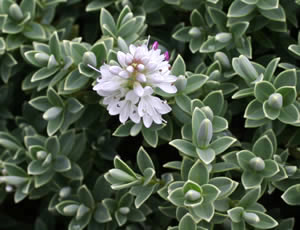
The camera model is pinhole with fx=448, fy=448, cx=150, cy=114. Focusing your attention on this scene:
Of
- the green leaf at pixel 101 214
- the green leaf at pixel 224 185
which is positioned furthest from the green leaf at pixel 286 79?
the green leaf at pixel 101 214

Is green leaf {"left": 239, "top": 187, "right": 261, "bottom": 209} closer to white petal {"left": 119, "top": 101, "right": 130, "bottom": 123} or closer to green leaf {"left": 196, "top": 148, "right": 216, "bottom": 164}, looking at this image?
green leaf {"left": 196, "top": 148, "right": 216, "bottom": 164}

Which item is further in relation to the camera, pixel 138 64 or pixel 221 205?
pixel 221 205

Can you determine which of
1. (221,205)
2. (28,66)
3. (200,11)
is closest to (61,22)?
(28,66)

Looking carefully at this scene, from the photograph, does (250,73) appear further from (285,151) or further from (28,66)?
(28,66)

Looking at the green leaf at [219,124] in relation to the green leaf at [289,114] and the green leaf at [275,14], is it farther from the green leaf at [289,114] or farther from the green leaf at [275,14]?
the green leaf at [275,14]

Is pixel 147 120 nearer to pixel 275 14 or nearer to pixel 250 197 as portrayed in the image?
pixel 250 197

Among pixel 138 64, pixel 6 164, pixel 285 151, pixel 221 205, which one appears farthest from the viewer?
pixel 6 164

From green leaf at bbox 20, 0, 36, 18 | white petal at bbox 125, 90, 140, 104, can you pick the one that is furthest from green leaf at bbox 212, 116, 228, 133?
green leaf at bbox 20, 0, 36, 18
